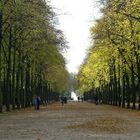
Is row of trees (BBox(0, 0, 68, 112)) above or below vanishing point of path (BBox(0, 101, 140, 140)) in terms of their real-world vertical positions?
above

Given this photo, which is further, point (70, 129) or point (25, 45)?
point (25, 45)

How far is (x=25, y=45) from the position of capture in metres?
60.8

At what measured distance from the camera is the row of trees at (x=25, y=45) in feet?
139

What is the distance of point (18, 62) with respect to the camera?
62312 millimetres

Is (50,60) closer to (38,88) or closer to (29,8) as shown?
(38,88)

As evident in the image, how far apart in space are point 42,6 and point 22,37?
13.5 meters

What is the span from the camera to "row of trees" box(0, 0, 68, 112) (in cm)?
4247

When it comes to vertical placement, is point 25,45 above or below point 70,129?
above

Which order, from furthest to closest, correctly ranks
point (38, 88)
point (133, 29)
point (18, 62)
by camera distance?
point (38, 88) < point (18, 62) < point (133, 29)

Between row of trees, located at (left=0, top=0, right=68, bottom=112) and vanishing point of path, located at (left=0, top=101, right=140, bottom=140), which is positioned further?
row of trees, located at (left=0, top=0, right=68, bottom=112)

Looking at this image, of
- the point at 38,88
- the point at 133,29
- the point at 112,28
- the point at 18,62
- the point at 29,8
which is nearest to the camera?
the point at 29,8

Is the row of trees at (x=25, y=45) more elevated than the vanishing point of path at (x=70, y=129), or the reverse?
the row of trees at (x=25, y=45)

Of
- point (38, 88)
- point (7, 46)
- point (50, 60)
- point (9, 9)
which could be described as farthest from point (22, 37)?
point (38, 88)

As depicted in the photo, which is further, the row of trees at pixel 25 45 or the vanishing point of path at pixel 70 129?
the row of trees at pixel 25 45
